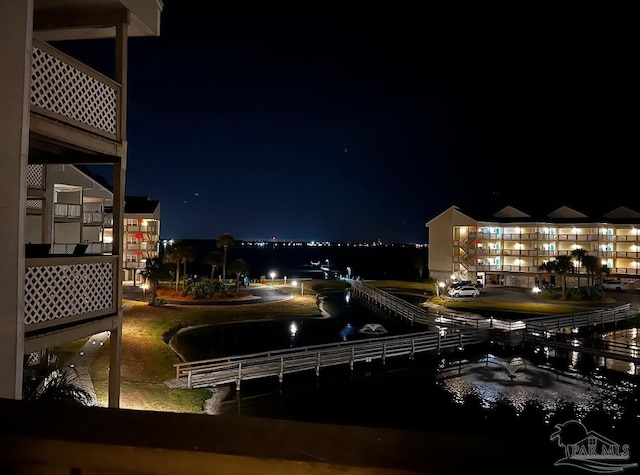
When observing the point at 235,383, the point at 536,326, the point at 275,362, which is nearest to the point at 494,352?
the point at 536,326

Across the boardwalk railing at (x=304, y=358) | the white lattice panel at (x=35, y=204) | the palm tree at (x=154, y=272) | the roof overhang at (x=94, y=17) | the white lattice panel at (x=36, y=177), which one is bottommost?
the boardwalk railing at (x=304, y=358)

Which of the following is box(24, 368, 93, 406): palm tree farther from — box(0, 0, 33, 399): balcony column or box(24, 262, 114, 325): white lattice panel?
box(0, 0, 33, 399): balcony column

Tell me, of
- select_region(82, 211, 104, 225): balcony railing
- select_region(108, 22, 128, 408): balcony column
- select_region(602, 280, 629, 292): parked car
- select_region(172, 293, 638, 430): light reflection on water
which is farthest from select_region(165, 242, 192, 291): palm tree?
select_region(602, 280, 629, 292): parked car

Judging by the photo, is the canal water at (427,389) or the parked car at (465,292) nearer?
the canal water at (427,389)

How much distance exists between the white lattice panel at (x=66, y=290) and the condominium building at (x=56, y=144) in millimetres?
16

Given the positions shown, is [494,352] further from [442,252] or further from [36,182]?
[442,252]

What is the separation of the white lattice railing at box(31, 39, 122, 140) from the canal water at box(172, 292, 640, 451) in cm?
1011

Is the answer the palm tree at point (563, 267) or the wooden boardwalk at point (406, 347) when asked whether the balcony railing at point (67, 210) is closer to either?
the wooden boardwalk at point (406, 347)

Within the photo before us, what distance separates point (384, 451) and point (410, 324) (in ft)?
108

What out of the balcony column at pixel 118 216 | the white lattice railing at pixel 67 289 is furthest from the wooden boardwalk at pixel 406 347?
the white lattice railing at pixel 67 289

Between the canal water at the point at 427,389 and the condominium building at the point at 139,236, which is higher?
the condominium building at the point at 139,236

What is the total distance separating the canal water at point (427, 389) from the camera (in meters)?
15.8

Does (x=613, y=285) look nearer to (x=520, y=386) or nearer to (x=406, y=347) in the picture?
(x=406, y=347)

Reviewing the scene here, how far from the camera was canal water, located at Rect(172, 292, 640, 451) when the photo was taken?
51.8 ft
